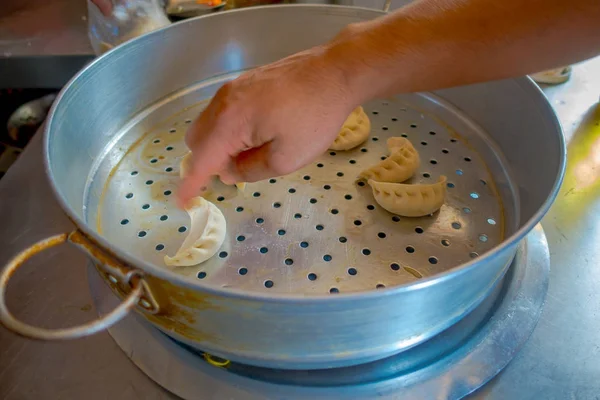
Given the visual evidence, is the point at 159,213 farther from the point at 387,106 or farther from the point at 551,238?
the point at 551,238

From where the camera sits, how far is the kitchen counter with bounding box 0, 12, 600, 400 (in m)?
0.56

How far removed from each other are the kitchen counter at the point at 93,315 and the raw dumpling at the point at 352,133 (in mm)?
329

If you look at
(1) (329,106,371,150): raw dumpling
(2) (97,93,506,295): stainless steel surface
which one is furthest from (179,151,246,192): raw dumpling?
(1) (329,106,371,150): raw dumpling

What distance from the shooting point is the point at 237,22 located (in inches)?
34.4

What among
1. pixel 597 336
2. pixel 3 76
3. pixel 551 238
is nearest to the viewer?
pixel 597 336

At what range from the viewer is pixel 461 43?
447 millimetres

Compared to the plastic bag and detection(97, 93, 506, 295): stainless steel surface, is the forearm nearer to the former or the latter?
detection(97, 93, 506, 295): stainless steel surface

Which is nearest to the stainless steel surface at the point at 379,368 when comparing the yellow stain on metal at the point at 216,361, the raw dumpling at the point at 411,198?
the yellow stain on metal at the point at 216,361

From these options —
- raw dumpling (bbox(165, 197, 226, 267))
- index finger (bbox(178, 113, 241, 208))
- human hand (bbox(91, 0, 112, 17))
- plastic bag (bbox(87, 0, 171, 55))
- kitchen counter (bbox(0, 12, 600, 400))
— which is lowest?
kitchen counter (bbox(0, 12, 600, 400))

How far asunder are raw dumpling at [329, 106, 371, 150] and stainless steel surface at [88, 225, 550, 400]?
34 centimetres

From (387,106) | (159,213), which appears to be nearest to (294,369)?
(159,213)

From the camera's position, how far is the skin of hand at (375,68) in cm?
43

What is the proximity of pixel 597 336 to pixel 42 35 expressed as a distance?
51.4 inches

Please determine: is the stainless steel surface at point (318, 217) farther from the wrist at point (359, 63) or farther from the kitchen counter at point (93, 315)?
the wrist at point (359, 63)
